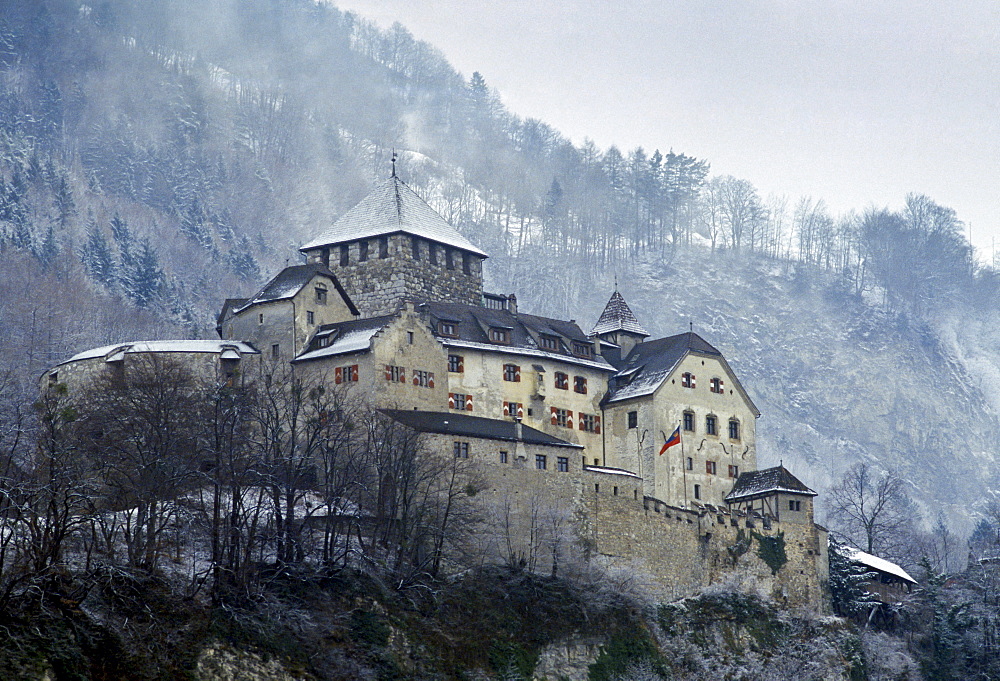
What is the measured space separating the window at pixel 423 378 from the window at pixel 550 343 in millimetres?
8549

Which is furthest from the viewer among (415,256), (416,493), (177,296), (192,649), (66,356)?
(177,296)

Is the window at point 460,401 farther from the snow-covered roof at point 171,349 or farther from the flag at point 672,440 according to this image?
the flag at point 672,440

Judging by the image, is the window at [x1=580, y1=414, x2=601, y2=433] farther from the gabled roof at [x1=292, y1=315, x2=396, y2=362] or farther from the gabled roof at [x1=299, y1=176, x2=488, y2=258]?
the gabled roof at [x1=292, y1=315, x2=396, y2=362]

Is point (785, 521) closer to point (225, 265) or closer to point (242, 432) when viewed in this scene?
point (242, 432)

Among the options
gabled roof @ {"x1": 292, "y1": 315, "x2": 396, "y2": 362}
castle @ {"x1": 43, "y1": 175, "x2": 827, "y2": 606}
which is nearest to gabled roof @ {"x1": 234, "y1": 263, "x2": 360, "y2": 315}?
castle @ {"x1": 43, "y1": 175, "x2": 827, "y2": 606}

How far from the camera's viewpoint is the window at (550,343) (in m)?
81.9

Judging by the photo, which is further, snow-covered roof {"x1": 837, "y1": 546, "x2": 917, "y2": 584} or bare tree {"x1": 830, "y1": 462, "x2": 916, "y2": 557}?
bare tree {"x1": 830, "y1": 462, "x2": 916, "y2": 557}

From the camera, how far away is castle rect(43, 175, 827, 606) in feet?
234

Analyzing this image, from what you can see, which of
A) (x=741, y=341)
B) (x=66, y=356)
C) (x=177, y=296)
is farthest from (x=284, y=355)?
(x=741, y=341)

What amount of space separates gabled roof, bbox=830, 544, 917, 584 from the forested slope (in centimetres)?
5288

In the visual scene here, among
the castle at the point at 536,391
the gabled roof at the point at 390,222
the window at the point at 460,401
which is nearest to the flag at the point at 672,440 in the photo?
the castle at the point at 536,391

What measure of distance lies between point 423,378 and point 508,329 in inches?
298

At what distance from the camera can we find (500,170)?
589 feet

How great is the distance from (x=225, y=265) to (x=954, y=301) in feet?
260
